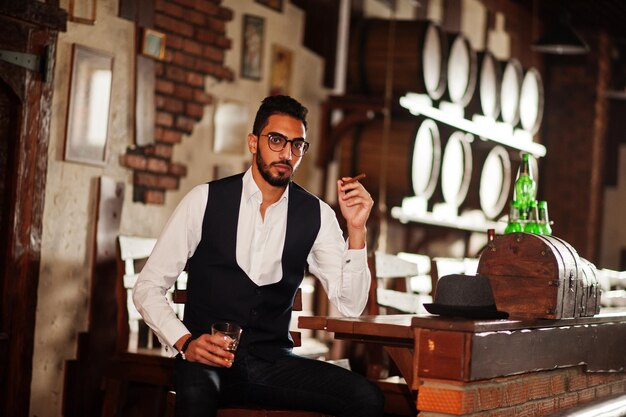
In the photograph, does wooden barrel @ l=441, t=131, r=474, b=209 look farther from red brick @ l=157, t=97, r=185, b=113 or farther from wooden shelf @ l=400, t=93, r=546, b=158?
red brick @ l=157, t=97, r=185, b=113

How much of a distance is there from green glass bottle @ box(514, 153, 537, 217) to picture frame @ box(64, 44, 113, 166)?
1830 millimetres

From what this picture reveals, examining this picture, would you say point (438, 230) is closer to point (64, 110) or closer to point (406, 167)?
point (406, 167)

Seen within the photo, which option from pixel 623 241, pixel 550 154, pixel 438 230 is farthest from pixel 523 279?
pixel 623 241

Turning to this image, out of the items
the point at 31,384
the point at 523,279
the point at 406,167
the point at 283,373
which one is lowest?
the point at 31,384

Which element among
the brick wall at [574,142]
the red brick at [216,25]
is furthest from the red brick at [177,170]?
the brick wall at [574,142]

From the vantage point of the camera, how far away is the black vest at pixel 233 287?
3164mm

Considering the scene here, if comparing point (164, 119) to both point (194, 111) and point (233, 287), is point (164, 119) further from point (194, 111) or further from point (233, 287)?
point (233, 287)

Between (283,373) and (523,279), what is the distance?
2.58 ft

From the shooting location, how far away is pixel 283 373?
314 centimetres

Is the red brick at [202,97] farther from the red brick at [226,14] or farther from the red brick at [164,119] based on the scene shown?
the red brick at [226,14]

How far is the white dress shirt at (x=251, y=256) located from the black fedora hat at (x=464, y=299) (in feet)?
1.28

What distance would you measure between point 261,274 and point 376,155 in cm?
363

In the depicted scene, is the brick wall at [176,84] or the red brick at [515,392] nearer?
the red brick at [515,392]

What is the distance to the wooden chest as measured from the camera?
3.28 meters
